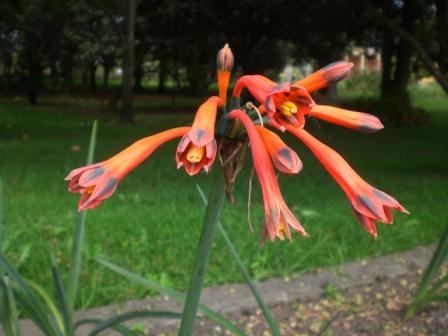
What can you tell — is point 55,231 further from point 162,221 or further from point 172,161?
point 172,161

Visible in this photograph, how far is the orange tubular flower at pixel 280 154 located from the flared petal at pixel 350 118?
2.9 inches

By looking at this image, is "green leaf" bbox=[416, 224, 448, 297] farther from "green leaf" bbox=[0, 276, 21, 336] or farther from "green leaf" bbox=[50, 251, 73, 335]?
"green leaf" bbox=[0, 276, 21, 336]

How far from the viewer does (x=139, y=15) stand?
17.1 metres

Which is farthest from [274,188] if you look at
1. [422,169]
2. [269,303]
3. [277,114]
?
[422,169]

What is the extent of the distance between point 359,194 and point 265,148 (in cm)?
16

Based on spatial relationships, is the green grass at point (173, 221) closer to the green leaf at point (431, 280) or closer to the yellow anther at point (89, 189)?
the yellow anther at point (89, 189)

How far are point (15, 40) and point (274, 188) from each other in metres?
24.6

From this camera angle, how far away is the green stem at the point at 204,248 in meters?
1.09

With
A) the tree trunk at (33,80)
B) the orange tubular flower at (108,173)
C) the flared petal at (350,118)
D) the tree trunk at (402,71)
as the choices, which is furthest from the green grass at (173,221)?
the tree trunk at (33,80)

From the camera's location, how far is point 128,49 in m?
14.4

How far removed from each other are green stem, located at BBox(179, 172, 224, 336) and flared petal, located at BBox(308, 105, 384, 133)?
191 millimetres

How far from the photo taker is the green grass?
346cm

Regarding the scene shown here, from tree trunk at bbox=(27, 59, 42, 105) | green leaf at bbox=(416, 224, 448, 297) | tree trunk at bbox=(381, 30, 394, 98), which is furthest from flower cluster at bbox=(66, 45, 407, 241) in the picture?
tree trunk at bbox=(27, 59, 42, 105)

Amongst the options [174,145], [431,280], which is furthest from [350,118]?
[174,145]
